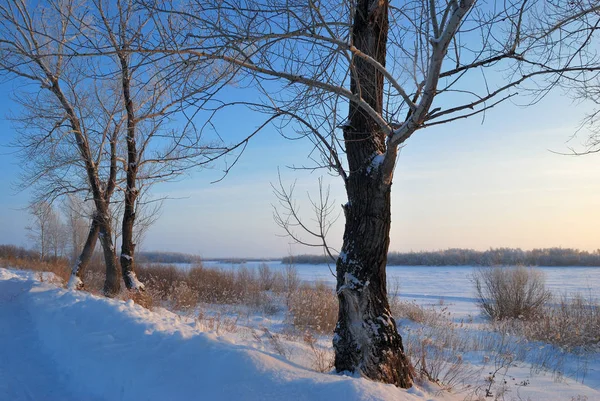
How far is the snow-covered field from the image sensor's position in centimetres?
321

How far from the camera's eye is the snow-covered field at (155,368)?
3.21 metres

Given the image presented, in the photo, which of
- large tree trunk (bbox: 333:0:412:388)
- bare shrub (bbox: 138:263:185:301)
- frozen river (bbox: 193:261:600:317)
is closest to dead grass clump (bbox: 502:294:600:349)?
frozen river (bbox: 193:261:600:317)

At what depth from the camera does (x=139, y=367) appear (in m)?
3.96

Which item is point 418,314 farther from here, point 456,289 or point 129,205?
point 456,289

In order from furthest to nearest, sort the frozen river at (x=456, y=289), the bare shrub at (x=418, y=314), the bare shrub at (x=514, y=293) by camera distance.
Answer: the frozen river at (x=456, y=289) → the bare shrub at (x=514, y=293) → the bare shrub at (x=418, y=314)

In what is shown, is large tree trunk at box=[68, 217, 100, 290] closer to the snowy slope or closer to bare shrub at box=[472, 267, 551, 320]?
the snowy slope

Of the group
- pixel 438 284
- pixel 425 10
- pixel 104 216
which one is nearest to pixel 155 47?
pixel 425 10

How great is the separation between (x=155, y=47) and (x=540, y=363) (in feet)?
27.2

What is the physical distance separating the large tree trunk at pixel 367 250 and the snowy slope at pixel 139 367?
499mm

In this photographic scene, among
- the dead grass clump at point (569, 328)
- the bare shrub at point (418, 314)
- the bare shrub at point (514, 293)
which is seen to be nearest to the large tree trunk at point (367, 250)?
the dead grass clump at point (569, 328)

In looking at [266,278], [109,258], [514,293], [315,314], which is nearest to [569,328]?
[514,293]

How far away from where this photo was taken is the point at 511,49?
3.65 metres

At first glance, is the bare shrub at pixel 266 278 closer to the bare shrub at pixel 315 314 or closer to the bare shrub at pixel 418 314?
the bare shrub at pixel 315 314

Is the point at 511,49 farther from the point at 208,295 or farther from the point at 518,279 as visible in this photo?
the point at 208,295
